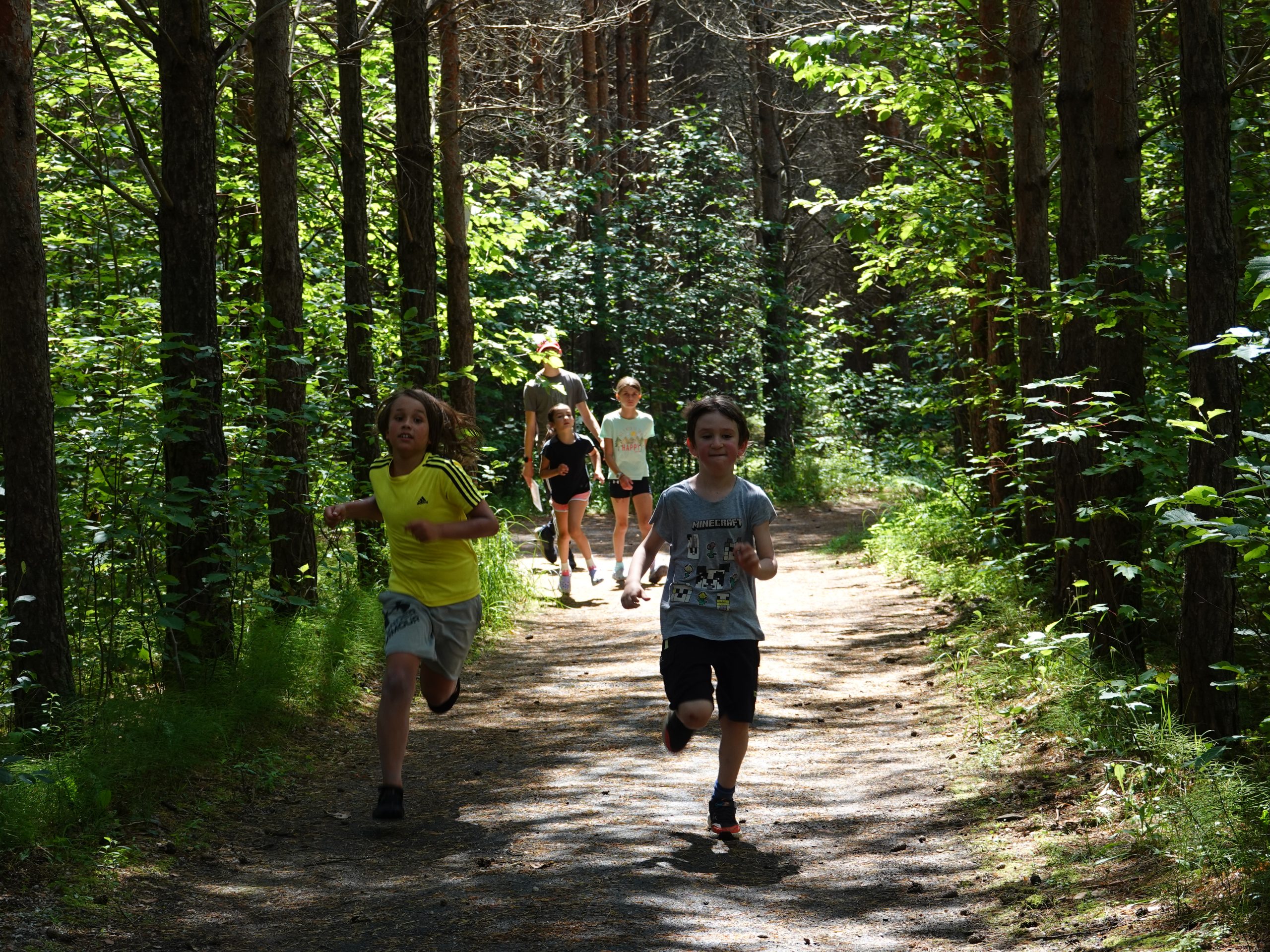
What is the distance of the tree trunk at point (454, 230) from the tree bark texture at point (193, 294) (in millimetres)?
5453

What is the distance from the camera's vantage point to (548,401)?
46.0 feet

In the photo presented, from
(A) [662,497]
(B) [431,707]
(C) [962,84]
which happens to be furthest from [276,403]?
(C) [962,84]

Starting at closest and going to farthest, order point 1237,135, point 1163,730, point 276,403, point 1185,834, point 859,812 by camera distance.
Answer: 1. point 1185,834
2. point 1163,730
3. point 859,812
4. point 1237,135
5. point 276,403

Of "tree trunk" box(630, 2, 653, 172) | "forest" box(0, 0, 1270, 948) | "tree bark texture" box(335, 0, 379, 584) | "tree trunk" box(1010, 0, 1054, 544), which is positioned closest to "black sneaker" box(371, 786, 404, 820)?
"forest" box(0, 0, 1270, 948)

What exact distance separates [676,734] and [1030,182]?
6.34 meters

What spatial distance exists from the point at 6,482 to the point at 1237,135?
303 inches

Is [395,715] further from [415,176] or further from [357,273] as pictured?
[415,176]

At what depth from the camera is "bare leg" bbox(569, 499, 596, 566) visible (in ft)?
40.9

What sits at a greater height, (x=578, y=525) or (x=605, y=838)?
(x=578, y=525)

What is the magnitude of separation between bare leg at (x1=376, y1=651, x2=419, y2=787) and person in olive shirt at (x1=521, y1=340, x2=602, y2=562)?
7375 mm

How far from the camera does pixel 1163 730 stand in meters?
5.34

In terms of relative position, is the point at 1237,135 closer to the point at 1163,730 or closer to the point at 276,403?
the point at 1163,730

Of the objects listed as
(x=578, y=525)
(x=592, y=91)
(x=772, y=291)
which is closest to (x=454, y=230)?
(x=578, y=525)

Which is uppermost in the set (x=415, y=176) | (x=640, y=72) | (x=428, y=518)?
(x=640, y=72)
